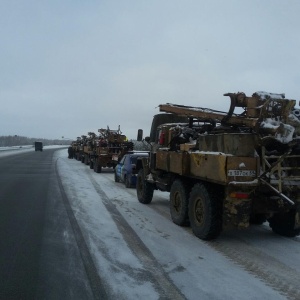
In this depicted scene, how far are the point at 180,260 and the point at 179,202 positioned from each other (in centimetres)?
271

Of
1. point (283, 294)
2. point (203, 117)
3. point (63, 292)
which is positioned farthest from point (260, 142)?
point (63, 292)

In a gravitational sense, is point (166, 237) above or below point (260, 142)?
below

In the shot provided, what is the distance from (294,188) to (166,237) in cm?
236

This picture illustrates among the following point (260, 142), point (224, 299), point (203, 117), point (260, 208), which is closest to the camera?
point (224, 299)

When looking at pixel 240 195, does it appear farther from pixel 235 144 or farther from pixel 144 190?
pixel 144 190

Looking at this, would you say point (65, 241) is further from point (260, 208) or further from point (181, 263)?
Answer: point (260, 208)

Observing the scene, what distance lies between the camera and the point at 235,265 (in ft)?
18.5

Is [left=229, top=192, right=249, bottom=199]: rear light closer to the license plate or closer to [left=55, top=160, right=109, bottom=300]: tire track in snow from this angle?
the license plate

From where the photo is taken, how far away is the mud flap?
6.29 m

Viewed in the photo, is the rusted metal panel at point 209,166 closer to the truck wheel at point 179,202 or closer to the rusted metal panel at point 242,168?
the rusted metal panel at point 242,168

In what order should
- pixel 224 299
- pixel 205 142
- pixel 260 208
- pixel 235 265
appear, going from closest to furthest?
1. pixel 224 299
2. pixel 235 265
3. pixel 260 208
4. pixel 205 142

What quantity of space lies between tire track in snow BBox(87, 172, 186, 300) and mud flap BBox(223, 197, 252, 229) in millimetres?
1416

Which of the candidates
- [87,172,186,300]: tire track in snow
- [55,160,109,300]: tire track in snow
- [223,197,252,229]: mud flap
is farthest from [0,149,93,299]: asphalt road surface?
[223,197,252,229]: mud flap

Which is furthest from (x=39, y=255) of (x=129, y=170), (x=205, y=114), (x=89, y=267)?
(x=129, y=170)
